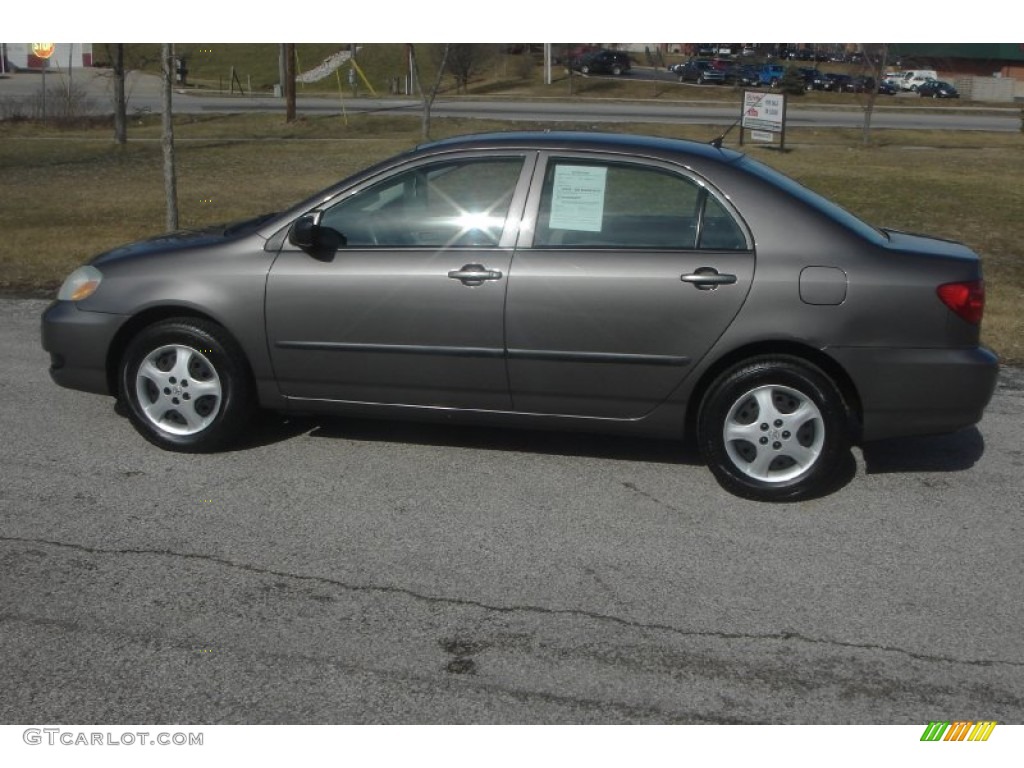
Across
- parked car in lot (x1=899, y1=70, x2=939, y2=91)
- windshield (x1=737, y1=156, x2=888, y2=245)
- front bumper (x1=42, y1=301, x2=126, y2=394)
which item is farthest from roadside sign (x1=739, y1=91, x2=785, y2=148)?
parked car in lot (x1=899, y1=70, x2=939, y2=91)

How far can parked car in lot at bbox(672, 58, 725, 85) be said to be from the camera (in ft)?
187

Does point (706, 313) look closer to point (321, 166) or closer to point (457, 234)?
point (457, 234)

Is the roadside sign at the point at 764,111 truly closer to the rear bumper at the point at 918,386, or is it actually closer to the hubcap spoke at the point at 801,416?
the rear bumper at the point at 918,386

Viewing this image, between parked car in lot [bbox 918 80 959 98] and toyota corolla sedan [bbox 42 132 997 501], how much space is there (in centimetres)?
5830

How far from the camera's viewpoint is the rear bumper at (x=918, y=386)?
17.8 feet

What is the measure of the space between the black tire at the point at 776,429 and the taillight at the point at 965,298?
65 cm

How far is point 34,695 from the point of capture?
3.73m

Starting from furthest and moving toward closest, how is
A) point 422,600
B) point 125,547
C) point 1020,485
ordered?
point 1020,485, point 125,547, point 422,600

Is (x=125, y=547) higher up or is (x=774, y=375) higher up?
(x=774, y=375)

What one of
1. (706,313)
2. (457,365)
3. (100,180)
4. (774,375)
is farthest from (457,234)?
(100,180)

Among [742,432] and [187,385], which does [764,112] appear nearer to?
[742,432]

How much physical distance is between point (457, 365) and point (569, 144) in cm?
120

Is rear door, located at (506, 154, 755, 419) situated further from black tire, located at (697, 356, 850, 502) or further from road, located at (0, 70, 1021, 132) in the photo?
road, located at (0, 70, 1021, 132)
